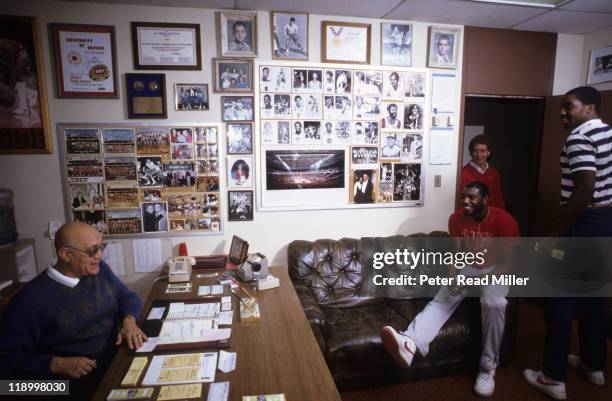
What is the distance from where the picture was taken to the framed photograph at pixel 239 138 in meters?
2.79

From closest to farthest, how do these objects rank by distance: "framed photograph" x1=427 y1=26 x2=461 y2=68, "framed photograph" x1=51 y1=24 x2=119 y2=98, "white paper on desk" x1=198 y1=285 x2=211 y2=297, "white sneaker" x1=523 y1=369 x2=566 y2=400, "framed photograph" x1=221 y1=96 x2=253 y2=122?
1. "white paper on desk" x1=198 y1=285 x2=211 y2=297
2. "white sneaker" x1=523 y1=369 x2=566 y2=400
3. "framed photograph" x1=51 y1=24 x2=119 y2=98
4. "framed photograph" x1=221 y1=96 x2=253 y2=122
5. "framed photograph" x1=427 y1=26 x2=461 y2=68

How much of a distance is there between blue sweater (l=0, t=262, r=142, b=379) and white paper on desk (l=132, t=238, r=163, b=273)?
0.96m

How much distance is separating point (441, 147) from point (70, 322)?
2929mm

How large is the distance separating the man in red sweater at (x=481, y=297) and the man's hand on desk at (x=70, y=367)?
5.12ft

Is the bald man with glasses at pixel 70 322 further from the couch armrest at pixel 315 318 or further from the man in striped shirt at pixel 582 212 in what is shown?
the man in striped shirt at pixel 582 212

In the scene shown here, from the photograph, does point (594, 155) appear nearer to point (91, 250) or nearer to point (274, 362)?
point (274, 362)

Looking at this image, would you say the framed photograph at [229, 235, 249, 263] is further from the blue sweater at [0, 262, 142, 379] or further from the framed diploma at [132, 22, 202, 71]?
the framed diploma at [132, 22, 202, 71]

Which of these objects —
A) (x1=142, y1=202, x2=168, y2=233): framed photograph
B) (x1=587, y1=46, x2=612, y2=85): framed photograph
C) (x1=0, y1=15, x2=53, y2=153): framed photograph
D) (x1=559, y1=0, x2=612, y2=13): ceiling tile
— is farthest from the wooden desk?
(x1=587, y1=46, x2=612, y2=85): framed photograph

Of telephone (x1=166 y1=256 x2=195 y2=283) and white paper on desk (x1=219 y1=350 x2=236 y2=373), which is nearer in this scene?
white paper on desk (x1=219 y1=350 x2=236 y2=373)

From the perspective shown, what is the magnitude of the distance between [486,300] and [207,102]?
7.94 ft

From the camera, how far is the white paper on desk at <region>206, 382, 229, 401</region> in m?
1.24

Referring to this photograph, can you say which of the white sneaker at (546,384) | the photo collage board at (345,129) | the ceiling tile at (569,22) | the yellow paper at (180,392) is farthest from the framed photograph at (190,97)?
the white sneaker at (546,384)

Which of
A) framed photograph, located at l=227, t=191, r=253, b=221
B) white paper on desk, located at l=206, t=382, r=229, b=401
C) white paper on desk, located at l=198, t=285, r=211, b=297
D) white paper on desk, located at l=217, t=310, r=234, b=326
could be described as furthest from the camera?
framed photograph, located at l=227, t=191, r=253, b=221

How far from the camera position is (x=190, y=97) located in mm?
2701
